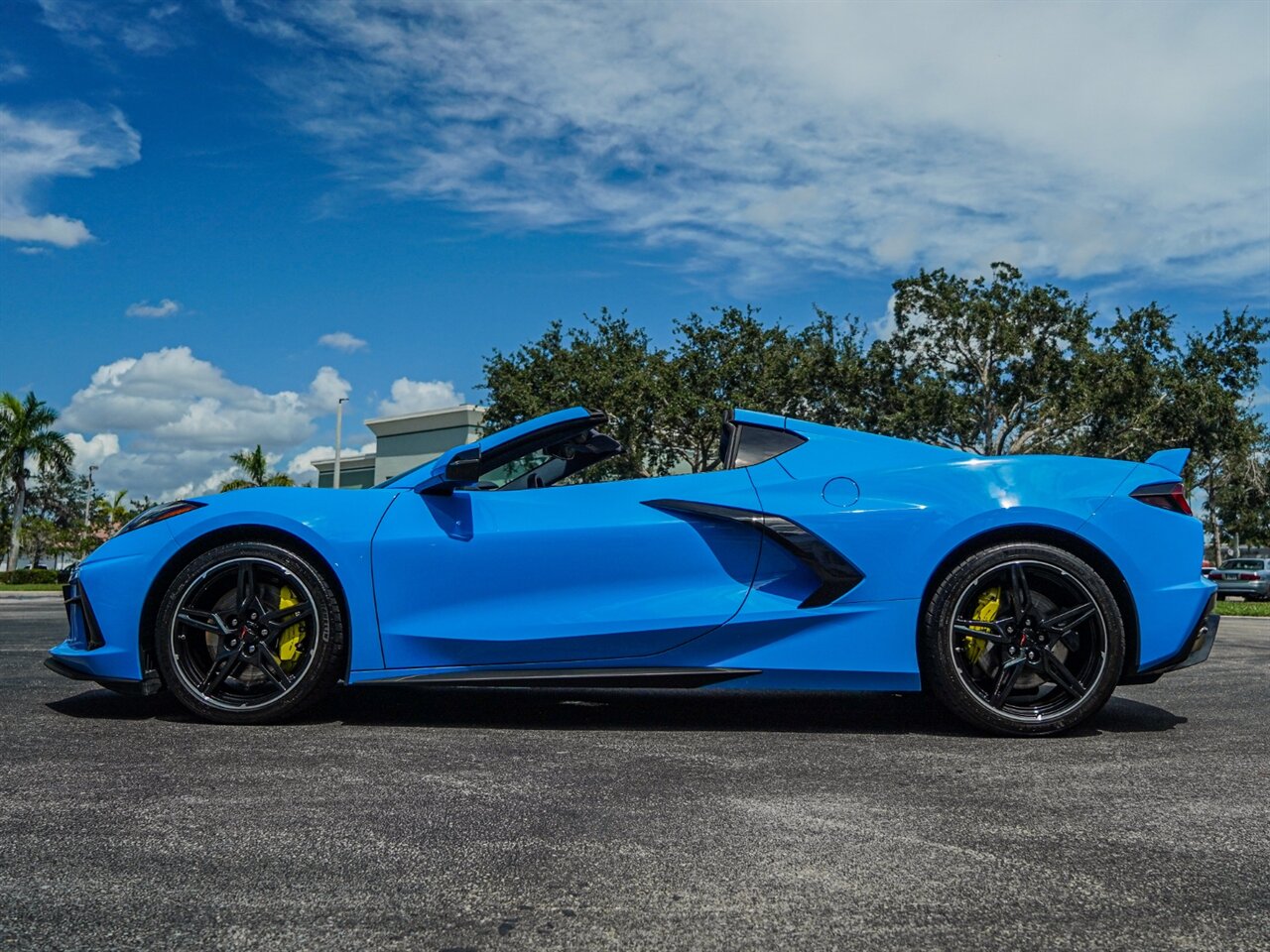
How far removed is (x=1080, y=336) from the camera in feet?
98.4

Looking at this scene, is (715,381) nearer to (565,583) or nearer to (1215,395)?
(1215,395)

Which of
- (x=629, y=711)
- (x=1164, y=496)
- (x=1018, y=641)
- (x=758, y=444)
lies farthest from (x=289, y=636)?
(x=1164, y=496)

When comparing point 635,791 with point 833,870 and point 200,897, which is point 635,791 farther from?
point 200,897

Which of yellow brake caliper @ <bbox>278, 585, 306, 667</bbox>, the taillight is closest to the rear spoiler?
the taillight

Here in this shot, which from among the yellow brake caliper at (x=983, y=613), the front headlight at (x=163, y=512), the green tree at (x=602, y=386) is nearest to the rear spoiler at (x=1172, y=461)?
the yellow brake caliper at (x=983, y=613)

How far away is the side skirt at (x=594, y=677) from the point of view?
4.02 metres

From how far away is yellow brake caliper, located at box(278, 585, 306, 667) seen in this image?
13.6 ft

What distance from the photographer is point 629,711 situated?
4680mm

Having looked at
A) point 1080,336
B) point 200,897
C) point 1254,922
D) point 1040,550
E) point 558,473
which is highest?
point 1080,336

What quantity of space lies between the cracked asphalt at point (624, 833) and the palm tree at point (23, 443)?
47.5 meters

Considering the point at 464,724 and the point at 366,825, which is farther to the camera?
the point at 464,724

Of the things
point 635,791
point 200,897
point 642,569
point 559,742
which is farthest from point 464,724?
point 200,897

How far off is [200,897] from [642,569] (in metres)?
2.21

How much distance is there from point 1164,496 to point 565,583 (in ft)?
7.55
